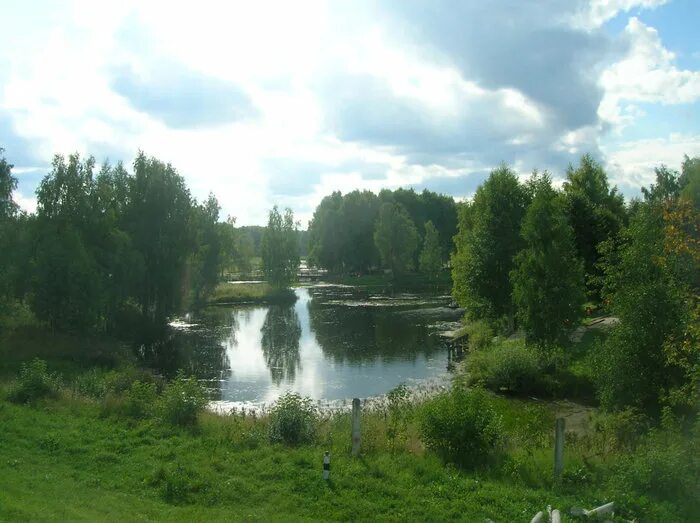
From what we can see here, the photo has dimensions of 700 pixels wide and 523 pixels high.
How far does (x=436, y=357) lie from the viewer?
3425 cm

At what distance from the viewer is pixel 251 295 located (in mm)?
74062

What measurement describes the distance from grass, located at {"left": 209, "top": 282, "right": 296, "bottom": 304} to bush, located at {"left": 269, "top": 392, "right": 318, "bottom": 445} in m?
59.2

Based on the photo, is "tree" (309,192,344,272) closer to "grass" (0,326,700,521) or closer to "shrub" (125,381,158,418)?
"shrub" (125,381,158,418)

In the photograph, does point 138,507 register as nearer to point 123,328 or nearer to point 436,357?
point 436,357

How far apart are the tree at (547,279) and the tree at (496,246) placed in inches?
261

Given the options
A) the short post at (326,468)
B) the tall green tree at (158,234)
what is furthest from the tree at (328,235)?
the short post at (326,468)

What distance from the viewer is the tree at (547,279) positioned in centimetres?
2564

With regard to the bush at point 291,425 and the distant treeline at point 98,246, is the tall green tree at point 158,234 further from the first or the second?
the bush at point 291,425

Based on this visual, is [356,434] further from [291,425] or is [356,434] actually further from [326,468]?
[291,425]

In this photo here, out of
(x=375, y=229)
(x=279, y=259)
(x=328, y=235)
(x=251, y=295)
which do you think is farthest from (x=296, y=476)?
(x=328, y=235)

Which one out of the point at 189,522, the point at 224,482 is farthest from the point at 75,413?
the point at 189,522

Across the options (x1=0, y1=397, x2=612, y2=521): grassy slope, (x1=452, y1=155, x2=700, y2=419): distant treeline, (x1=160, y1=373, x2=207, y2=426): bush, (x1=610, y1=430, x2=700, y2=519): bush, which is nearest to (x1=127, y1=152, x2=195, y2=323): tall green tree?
(x1=452, y1=155, x2=700, y2=419): distant treeline

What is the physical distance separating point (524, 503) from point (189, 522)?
4947mm

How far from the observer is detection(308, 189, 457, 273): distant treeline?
308 ft
